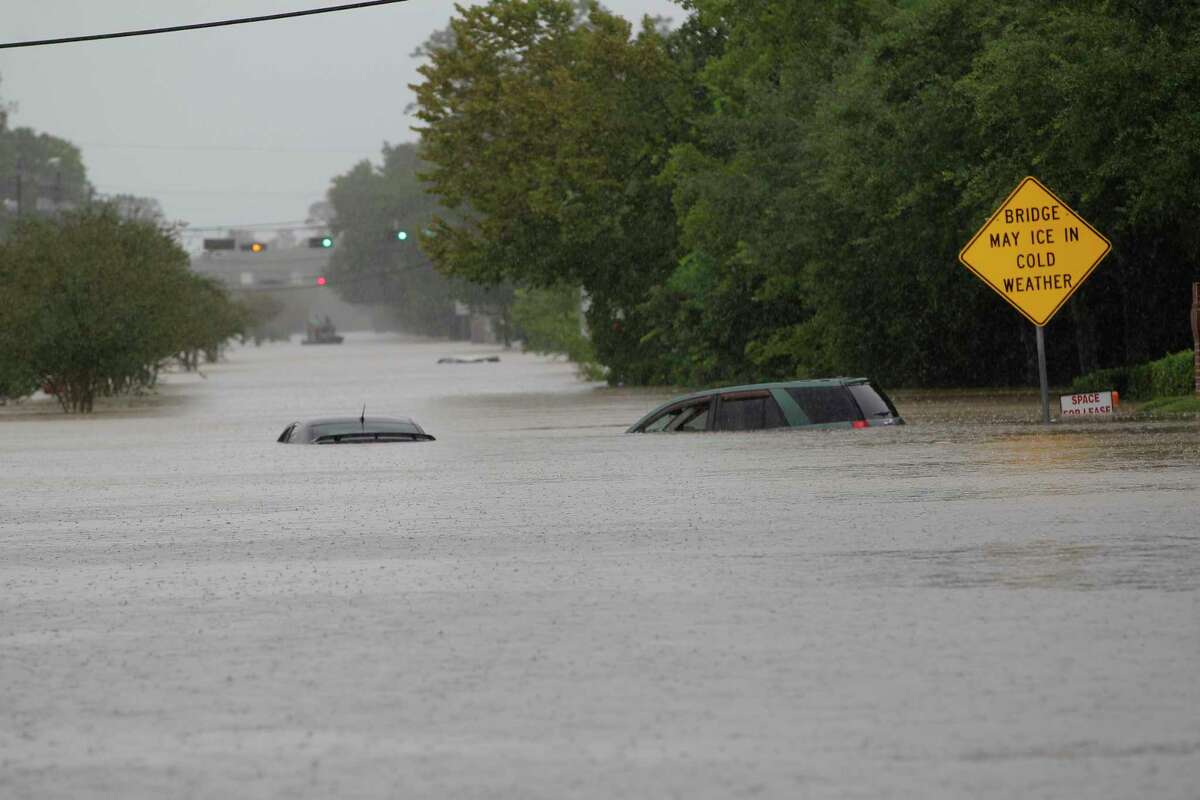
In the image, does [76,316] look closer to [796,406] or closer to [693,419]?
[693,419]

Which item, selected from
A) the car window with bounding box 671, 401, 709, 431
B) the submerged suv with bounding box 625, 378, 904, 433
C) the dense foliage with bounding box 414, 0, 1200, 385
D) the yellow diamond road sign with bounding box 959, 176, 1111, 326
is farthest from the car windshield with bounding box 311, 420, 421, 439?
the dense foliage with bounding box 414, 0, 1200, 385

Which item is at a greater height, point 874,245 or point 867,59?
point 867,59

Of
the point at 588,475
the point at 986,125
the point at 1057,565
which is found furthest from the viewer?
the point at 986,125

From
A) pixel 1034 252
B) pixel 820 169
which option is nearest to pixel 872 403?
pixel 1034 252

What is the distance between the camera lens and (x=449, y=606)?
1203cm

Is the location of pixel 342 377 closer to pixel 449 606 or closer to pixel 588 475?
pixel 588 475

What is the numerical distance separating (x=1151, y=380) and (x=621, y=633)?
27.9 metres

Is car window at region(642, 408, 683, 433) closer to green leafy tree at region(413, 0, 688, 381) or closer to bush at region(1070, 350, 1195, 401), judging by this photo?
bush at region(1070, 350, 1195, 401)

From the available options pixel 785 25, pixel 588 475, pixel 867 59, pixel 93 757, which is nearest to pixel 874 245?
pixel 867 59

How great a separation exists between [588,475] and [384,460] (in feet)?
17.2

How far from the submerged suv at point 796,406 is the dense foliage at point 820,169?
21.4ft

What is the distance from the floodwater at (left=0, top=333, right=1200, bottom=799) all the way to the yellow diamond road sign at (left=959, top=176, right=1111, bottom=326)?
7707 mm

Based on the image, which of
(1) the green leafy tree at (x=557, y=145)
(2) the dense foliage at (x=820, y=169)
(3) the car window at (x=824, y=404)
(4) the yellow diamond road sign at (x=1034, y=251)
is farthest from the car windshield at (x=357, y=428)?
(1) the green leafy tree at (x=557, y=145)

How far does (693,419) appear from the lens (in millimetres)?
30250
